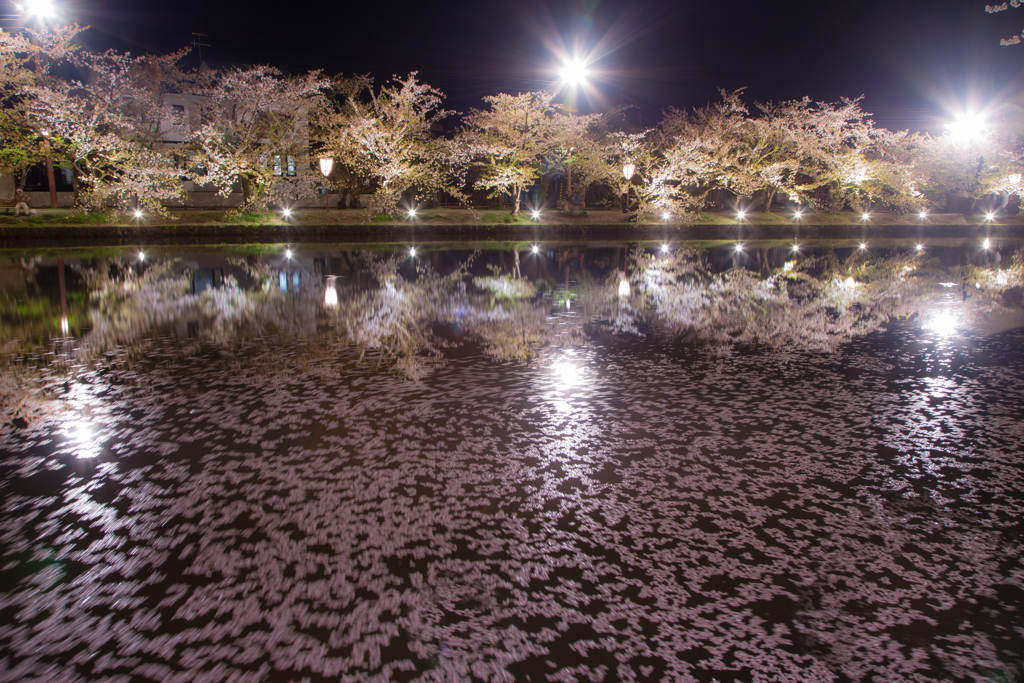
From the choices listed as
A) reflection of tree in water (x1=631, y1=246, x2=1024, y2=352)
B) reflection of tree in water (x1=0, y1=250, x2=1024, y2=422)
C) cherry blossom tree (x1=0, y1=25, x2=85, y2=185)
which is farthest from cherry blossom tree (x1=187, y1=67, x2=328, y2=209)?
reflection of tree in water (x1=631, y1=246, x2=1024, y2=352)

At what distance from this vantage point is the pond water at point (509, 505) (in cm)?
206

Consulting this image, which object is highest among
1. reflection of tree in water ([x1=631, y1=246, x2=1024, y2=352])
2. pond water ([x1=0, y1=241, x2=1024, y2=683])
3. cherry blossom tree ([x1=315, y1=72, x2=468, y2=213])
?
cherry blossom tree ([x1=315, y1=72, x2=468, y2=213])

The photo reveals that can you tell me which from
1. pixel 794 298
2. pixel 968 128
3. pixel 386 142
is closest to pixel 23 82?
pixel 386 142

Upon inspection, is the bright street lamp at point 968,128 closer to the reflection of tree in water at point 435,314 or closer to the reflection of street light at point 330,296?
the reflection of tree in water at point 435,314

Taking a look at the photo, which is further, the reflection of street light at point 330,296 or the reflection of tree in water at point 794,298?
the reflection of street light at point 330,296

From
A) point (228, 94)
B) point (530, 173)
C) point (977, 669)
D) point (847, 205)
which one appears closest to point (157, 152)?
point (228, 94)

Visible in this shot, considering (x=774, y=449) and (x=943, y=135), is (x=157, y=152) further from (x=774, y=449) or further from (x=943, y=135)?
(x=943, y=135)

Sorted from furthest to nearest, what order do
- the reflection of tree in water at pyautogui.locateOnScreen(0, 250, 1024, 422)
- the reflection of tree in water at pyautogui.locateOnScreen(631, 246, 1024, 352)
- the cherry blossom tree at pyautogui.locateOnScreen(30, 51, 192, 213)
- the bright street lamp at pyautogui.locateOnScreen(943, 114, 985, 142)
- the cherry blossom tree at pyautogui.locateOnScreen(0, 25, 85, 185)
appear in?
1. the bright street lamp at pyautogui.locateOnScreen(943, 114, 985, 142)
2. the cherry blossom tree at pyautogui.locateOnScreen(30, 51, 192, 213)
3. the cherry blossom tree at pyautogui.locateOnScreen(0, 25, 85, 185)
4. the reflection of tree in water at pyautogui.locateOnScreen(631, 246, 1024, 352)
5. the reflection of tree in water at pyautogui.locateOnScreen(0, 250, 1024, 422)

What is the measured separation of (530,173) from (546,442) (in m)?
29.9

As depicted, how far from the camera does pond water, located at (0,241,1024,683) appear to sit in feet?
6.75

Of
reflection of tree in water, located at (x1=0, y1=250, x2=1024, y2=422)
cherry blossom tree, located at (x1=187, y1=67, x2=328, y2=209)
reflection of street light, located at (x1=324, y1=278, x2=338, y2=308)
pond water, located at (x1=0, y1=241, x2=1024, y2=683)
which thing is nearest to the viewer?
pond water, located at (x1=0, y1=241, x2=1024, y2=683)

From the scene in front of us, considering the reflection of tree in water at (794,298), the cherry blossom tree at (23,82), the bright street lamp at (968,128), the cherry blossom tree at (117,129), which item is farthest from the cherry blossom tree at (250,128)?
the bright street lamp at (968,128)

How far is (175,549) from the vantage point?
2631mm

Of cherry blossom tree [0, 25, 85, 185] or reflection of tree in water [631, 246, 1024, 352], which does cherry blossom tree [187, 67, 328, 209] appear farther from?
reflection of tree in water [631, 246, 1024, 352]
